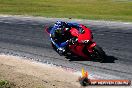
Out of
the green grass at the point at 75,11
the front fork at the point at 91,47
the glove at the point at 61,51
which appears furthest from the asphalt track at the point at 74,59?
the green grass at the point at 75,11

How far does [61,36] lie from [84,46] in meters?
1.95

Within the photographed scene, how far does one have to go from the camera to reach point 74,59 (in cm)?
1705

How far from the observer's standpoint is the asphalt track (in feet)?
49.4

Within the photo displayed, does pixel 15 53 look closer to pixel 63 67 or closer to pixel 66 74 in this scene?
pixel 63 67

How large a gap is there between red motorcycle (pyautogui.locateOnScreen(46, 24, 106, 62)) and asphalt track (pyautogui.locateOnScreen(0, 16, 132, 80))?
13.0 inches

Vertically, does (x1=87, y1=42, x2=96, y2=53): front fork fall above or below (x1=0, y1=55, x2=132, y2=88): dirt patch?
above

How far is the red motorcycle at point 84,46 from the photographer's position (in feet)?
52.8

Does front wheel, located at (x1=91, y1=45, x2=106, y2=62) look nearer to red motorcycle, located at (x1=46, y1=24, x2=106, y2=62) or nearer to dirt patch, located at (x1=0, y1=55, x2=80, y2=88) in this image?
red motorcycle, located at (x1=46, y1=24, x2=106, y2=62)

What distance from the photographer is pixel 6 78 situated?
43.4 feet

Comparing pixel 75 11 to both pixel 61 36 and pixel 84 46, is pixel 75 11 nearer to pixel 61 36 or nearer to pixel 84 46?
pixel 61 36

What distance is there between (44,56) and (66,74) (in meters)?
3.59

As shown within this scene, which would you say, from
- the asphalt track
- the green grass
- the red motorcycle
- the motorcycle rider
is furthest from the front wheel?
the green grass

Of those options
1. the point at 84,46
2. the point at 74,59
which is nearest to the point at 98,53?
the point at 84,46

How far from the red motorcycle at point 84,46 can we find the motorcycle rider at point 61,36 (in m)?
0.37
